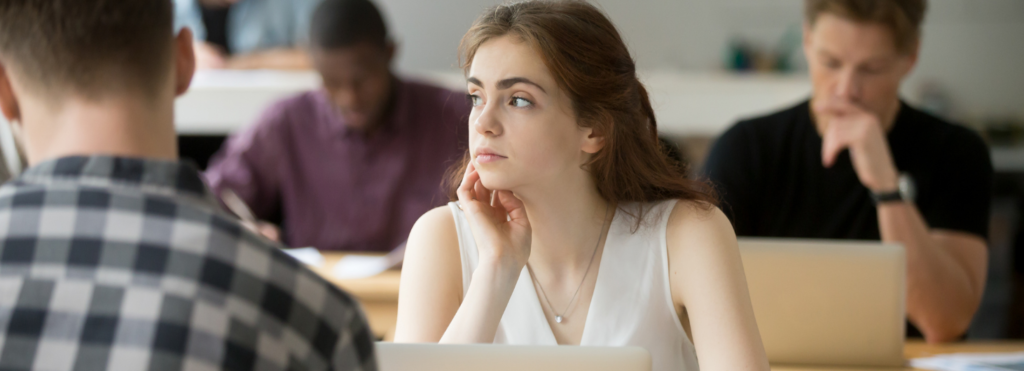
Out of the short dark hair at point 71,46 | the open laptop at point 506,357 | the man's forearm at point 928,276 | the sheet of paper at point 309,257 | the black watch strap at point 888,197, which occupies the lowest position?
the sheet of paper at point 309,257

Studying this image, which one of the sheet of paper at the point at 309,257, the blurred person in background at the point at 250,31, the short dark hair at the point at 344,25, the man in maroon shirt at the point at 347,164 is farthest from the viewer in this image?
the blurred person in background at the point at 250,31

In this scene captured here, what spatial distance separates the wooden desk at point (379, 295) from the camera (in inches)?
76.3

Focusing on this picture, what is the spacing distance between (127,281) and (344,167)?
2.23 metres

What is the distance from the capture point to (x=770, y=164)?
2.00m

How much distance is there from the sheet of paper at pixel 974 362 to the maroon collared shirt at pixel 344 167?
1.63 metres

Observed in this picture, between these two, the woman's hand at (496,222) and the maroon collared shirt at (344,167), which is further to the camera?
the maroon collared shirt at (344,167)

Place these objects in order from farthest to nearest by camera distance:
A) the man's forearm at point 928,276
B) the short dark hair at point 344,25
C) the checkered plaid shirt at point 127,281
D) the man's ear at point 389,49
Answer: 1. the man's ear at point 389,49
2. the short dark hair at point 344,25
3. the man's forearm at point 928,276
4. the checkered plaid shirt at point 127,281

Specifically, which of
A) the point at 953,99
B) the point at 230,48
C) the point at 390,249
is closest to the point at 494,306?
the point at 390,249

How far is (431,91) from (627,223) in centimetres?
163

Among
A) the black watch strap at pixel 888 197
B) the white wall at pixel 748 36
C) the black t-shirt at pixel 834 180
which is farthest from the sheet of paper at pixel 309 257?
the white wall at pixel 748 36

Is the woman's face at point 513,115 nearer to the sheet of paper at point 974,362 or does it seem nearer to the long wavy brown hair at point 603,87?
the long wavy brown hair at point 603,87

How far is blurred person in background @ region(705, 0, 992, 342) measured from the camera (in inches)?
72.5

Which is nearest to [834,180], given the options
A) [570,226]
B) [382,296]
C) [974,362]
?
[974,362]

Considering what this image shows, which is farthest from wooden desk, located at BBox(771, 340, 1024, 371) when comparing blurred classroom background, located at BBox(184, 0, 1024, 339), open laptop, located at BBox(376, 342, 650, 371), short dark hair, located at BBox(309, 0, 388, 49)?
blurred classroom background, located at BBox(184, 0, 1024, 339)
